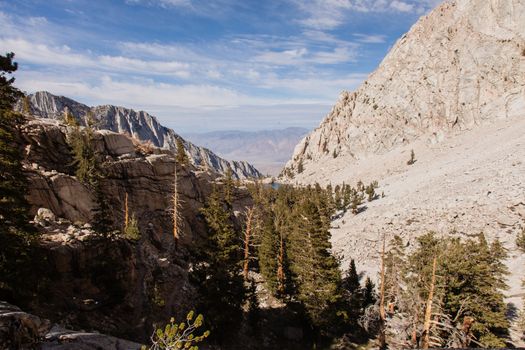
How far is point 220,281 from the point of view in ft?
82.1

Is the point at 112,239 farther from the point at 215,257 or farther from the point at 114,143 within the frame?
the point at 114,143

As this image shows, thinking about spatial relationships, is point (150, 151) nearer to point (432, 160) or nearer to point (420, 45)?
point (432, 160)

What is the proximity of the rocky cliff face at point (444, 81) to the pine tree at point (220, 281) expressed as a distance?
142m

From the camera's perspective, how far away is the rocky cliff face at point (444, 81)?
461 feet

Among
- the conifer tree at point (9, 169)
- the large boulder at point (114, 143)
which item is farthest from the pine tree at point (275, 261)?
the conifer tree at point (9, 169)

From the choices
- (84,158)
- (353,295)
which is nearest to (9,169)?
(84,158)

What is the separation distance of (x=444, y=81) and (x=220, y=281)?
562 feet

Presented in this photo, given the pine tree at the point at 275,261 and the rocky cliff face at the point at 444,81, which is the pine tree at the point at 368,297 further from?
the rocky cliff face at the point at 444,81

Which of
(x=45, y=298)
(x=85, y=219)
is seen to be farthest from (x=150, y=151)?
(x=45, y=298)

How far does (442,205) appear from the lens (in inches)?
2638

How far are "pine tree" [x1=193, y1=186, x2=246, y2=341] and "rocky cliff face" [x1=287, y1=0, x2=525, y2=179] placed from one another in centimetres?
14213

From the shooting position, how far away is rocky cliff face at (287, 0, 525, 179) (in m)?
140

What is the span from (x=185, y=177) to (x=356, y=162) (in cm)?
14030

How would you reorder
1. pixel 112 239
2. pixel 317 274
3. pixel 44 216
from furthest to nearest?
1. pixel 317 274
2. pixel 44 216
3. pixel 112 239
